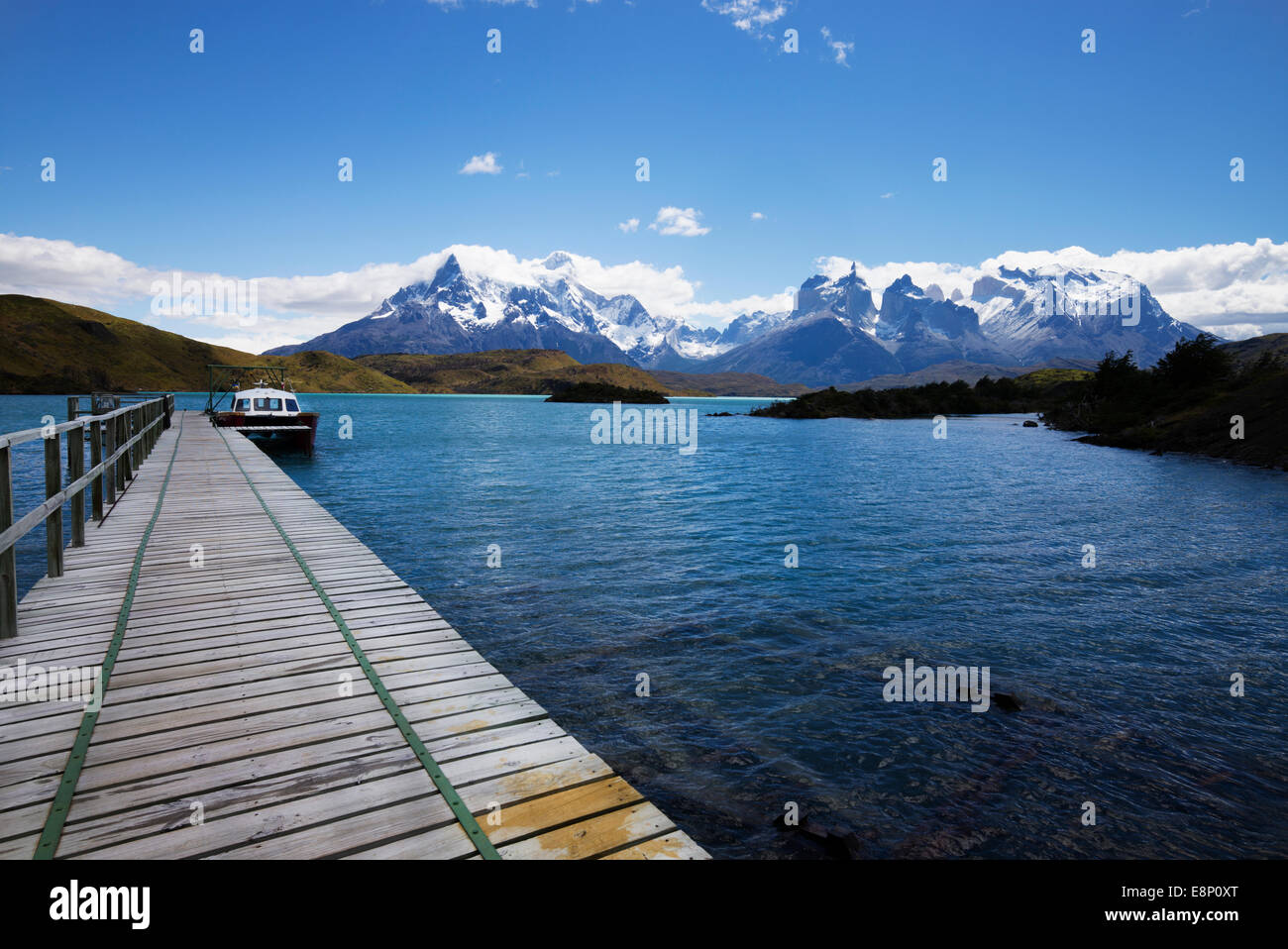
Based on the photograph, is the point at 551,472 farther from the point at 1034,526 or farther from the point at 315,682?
the point at 315,682

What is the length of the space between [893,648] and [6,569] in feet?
43.0

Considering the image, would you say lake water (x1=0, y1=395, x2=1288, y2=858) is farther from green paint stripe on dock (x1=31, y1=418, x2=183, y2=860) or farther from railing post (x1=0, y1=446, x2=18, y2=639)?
railing post (x1=0, y1=446, x2=18, y2=639)

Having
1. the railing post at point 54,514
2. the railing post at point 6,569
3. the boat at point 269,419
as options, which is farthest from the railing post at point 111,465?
the boat at point 269,419

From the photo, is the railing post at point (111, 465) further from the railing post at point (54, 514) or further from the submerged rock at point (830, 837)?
the submerged rock at point (830, 837)

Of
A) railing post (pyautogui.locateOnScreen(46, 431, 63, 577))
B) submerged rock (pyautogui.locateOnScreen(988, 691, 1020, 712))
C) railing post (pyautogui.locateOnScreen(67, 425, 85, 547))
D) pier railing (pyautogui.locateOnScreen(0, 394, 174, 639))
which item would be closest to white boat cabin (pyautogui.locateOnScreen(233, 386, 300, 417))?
pier railing (pyautogui.locateOnScreen(0, 394, 174, 639))

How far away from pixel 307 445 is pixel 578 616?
43.0m

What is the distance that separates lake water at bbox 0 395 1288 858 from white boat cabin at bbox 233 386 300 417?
1932 cm

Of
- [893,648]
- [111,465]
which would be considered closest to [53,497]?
[111,465]

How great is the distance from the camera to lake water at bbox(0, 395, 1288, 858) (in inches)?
306

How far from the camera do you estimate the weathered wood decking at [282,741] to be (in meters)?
4.33

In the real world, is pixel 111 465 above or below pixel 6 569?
above

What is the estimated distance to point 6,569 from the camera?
724cm

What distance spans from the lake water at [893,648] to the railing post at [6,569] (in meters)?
6.34

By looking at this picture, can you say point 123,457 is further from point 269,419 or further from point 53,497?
point 269,419
